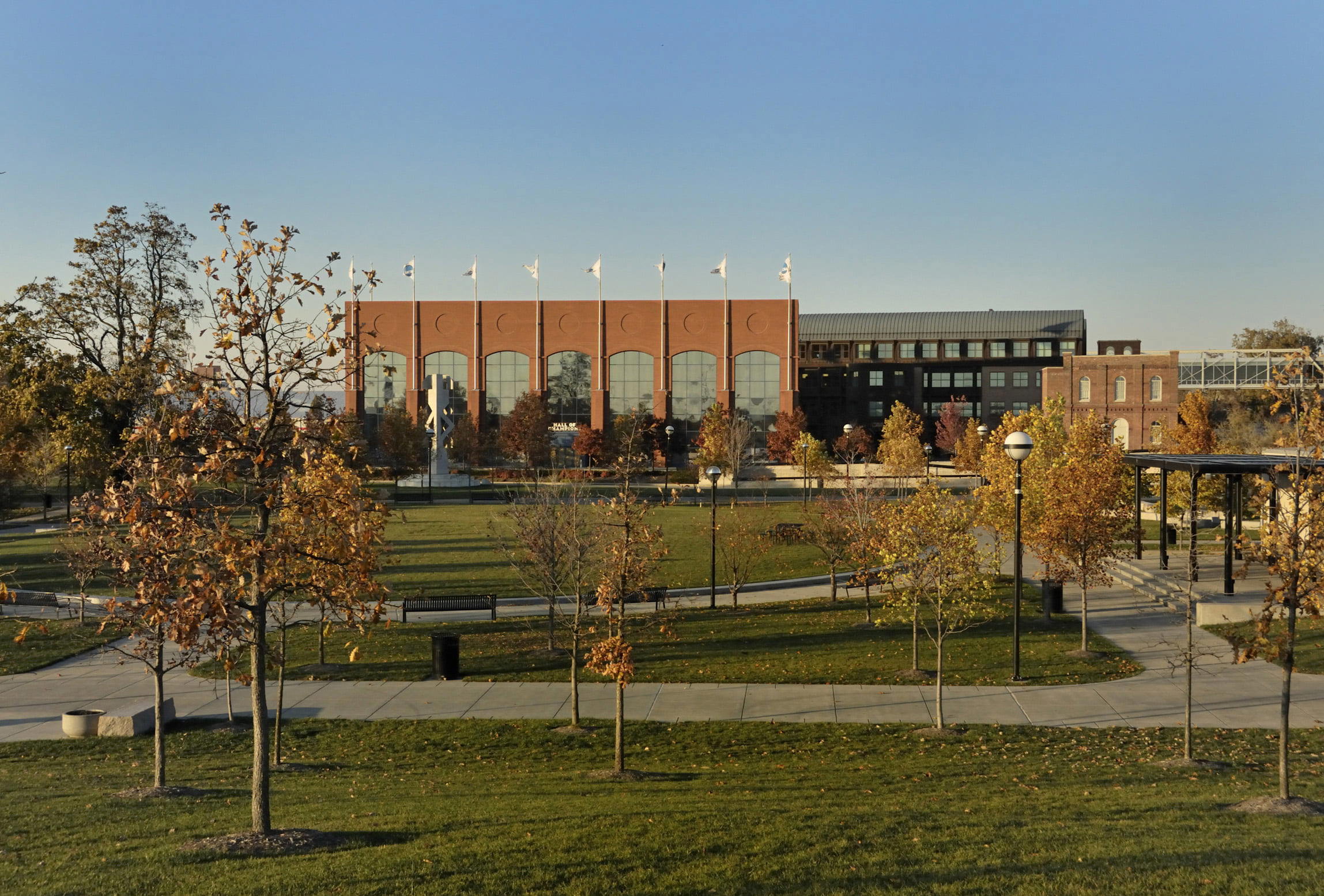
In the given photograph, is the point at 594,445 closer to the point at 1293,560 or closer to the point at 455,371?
the point at 455,371

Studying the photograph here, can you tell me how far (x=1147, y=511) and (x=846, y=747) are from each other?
45.0 m

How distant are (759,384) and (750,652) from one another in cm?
6579

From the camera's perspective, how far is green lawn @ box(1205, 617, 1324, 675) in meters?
20.4

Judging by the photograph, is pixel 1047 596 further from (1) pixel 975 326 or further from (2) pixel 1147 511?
(1) pixel 975 326

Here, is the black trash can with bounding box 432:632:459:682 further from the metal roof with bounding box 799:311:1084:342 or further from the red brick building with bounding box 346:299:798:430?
the metal roof with bounding box 799:311:1084:342

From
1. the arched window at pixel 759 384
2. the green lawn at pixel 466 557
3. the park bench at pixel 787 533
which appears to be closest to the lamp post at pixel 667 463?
the arched window at pixel 759 384

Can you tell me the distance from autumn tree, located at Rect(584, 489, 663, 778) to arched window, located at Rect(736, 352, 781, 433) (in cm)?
6950

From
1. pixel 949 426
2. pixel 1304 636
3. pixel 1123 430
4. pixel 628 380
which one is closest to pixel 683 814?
pixel 1304 636

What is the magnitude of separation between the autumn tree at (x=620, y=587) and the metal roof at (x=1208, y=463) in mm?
17713

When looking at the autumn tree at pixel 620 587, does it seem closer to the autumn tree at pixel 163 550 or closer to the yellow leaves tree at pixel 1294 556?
the autumn tree at pixel 163 550

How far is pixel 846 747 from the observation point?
1516 centimetres

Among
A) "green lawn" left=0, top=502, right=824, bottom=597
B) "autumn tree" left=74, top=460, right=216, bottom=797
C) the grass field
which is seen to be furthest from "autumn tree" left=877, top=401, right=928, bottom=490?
"autumn tree" left=74, top=460, right=216, bottom=797

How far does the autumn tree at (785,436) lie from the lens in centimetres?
8144

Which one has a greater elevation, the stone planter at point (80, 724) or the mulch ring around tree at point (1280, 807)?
the mulch ring around tree at point (1280, 807)
